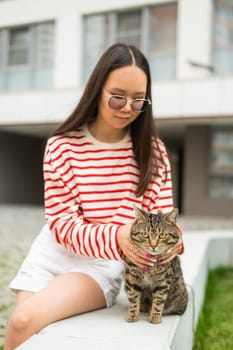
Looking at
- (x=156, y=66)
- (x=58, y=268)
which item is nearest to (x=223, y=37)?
(x=156, y=66)

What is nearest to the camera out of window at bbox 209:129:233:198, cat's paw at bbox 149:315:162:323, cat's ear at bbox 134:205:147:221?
cat's ear at bbox 134:205:147:221

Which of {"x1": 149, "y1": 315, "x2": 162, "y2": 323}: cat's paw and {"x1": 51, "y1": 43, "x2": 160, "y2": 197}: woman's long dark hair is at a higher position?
{"x1": 51, "y1": 43, "x2": 160, "y2": 197}: woman's long dark hair

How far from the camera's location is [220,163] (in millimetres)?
13773

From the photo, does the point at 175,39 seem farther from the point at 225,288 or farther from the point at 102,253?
the point at 102,253

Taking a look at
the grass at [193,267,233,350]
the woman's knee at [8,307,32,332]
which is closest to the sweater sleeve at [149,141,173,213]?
the woman's knee at [8,307,32,332]

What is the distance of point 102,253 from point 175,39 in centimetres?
1244

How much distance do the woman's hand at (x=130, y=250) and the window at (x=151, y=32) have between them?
12.1m

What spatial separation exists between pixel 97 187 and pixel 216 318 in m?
1.65

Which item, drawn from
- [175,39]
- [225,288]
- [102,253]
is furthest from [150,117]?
[175,39]

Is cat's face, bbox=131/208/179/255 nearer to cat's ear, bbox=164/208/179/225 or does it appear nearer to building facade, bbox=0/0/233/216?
cat's ear, bbox=164/208/179/225

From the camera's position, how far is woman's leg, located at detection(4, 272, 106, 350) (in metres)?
2.05

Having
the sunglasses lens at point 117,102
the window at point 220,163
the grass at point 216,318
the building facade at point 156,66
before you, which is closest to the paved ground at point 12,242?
the window at point 220,163

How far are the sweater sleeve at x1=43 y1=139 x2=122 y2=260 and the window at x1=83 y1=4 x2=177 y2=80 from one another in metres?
11.8

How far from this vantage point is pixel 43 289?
223 cm
